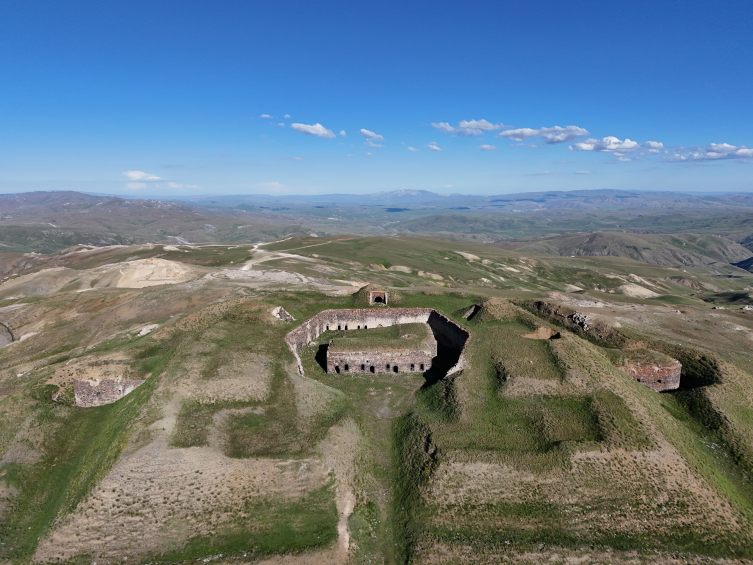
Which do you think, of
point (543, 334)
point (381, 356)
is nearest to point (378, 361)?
point (381, 356)

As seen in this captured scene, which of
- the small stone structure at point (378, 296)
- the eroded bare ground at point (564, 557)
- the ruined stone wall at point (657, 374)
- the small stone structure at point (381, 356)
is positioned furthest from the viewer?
the small stone structure at point (378, 296)

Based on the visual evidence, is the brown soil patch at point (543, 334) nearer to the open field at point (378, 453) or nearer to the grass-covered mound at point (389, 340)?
the open field at point (378, 453)

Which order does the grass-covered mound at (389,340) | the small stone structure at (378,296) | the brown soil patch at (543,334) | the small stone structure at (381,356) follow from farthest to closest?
the small stone structure at (378,296) → the brown soil patch at (543,334) → the grass-covered mound at (389,340) → the small stone structure at (381,356)

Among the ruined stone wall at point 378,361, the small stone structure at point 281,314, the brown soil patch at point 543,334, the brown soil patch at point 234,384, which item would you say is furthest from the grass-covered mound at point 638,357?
the small stone structure at point 281,314

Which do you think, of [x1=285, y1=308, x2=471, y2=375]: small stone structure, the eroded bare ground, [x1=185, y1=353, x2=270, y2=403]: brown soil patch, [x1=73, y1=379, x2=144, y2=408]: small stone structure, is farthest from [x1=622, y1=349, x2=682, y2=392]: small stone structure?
[x1=73, y1=379, x2=144, y2=408]: small stone structure

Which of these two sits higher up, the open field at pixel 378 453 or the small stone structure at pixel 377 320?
the small stone structure at pixel 377 320

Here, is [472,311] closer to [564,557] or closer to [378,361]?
[378,361]

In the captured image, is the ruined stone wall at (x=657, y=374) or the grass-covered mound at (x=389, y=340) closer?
the ruined stone wall at (x=657, y=374)
